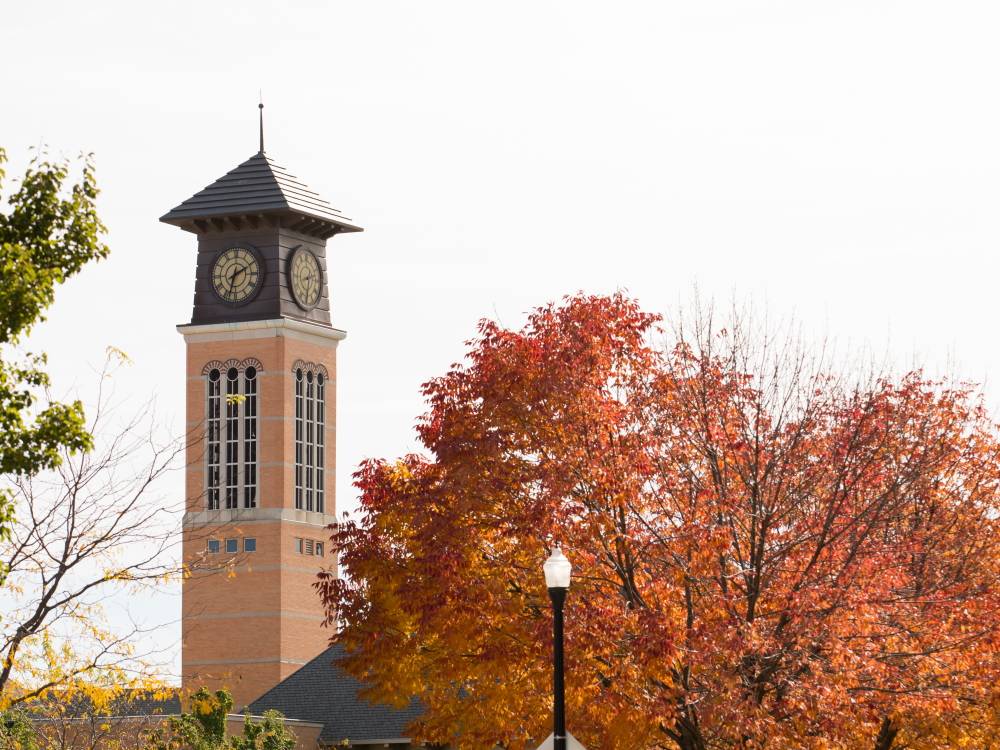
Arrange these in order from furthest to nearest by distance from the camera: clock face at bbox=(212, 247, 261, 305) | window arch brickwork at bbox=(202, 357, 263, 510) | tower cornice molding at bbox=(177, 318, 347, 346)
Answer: clock face at bbox=(212, 247, 261, 305) < tower cornice molding at bbox=(177, 318, 347, 346) < window arch brickwork at bbox=(202, 357, 263, 510)

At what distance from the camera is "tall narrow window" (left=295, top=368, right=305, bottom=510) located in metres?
82.3

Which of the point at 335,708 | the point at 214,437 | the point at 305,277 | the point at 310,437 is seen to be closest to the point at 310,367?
the point at 310,437

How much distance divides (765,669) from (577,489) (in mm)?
3307

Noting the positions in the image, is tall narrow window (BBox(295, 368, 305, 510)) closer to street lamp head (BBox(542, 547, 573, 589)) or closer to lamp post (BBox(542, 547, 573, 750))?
lamp post (BBox(542, 547, 573, 750))

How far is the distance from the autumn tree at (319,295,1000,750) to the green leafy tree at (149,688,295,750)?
601 inches

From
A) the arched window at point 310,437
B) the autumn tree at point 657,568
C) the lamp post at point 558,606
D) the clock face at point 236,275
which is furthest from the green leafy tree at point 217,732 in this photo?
the clock face at point 236,275

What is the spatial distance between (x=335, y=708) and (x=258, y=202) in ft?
104

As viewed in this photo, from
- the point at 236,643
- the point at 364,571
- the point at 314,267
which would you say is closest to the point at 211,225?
the point at 314,267

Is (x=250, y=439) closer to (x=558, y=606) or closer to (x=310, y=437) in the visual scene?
(x=310, y=437)

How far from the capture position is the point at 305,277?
279 ft

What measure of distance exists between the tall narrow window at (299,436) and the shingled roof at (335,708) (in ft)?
71.8

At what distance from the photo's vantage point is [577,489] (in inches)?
953

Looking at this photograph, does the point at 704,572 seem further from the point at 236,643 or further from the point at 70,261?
the point at 236,643

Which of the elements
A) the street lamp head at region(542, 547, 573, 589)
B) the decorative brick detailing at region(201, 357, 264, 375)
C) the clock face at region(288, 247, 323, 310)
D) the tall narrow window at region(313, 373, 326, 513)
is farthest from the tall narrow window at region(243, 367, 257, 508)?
the street lamp head at region(542, 547, 573, 589)
